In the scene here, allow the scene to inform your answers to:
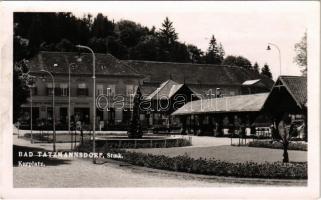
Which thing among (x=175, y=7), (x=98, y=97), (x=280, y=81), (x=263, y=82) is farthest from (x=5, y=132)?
(x=263, y=82)

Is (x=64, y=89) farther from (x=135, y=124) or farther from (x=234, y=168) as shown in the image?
(x=234, y=168)

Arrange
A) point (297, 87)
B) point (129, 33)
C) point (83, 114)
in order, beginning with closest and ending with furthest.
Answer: point (297, 87) < point (83, 114) < point (129, 33)

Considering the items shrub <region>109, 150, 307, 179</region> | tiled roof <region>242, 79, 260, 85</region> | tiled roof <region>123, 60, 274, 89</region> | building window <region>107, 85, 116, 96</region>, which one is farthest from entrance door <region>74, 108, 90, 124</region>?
shrub <region>109, 150, 307, 179</region>

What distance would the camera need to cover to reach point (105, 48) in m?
68.9

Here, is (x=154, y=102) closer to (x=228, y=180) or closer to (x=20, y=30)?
(x=20, y=30)

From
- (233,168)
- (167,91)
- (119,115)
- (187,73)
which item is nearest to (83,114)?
(119,115)

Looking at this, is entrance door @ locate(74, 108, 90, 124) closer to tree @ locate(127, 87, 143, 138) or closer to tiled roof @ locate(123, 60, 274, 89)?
tiled roof @ locate(123, 60, 274, 89)

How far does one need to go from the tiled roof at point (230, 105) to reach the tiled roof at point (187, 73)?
22.1 metres

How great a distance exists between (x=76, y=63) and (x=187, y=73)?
1832 centimetres

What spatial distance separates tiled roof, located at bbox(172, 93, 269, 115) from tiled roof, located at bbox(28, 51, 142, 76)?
14.8 meters

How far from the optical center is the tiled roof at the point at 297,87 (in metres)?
26.7

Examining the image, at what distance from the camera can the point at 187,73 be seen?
6850 centimetres

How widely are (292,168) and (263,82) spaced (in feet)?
191
